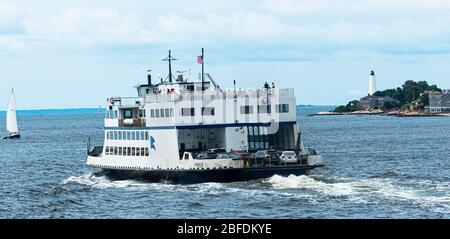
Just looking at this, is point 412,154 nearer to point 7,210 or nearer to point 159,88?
point 159,88

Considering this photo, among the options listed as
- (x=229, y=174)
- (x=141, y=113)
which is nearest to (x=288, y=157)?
(x=229, y=174)

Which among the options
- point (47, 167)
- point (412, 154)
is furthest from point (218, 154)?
point (412, 154)

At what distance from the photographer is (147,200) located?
4075cm

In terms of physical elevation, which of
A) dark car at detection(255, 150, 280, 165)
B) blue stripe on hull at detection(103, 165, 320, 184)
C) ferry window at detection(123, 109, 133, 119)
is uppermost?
ferry window at detection(123, 109, 133, 119)

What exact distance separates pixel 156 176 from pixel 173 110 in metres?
3.97

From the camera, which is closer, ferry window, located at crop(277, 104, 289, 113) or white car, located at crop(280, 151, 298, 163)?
white car, located at crop(280, 151, 298, 163)

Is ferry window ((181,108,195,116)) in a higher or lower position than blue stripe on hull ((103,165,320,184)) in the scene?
higher

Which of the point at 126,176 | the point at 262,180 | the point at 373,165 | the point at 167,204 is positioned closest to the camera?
the point at 167,204

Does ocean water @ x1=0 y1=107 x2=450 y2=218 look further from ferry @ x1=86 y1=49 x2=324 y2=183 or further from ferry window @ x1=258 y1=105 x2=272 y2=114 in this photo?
ferry window @ x1=258 y1=105 x2=272 y2=114

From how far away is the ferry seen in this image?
45.2 metres

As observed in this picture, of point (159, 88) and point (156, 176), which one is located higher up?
point (159, 88)

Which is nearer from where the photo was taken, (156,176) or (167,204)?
(167,204)

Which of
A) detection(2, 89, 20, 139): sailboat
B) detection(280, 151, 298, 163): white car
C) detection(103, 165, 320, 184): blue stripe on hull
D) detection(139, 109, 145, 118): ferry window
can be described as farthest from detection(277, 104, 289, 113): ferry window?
detection(2, 89, 20, 139): sailboat
